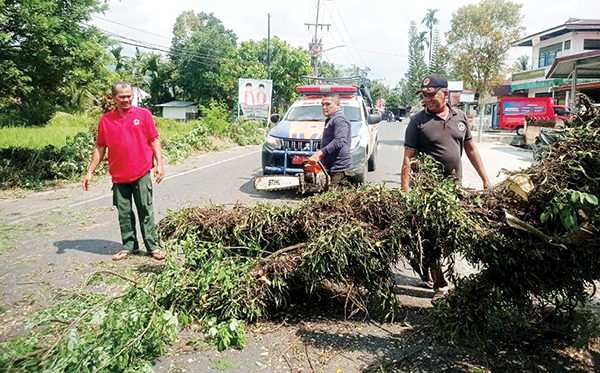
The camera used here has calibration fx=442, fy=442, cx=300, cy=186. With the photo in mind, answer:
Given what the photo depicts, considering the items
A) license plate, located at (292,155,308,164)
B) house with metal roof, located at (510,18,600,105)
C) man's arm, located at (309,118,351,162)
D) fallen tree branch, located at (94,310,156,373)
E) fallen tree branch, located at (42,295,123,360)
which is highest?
house with metal roof, located at (510,18,600,105)

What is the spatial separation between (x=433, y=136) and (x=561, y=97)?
39.9 metres

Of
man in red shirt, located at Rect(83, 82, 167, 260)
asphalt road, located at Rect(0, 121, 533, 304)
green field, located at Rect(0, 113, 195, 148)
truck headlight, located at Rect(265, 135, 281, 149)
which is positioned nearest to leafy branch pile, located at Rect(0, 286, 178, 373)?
asphalt road, located at Rect(0, 121, 533, 304)

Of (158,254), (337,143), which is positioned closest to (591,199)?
(337,143)

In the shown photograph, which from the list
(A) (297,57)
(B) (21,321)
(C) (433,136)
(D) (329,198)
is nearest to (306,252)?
(D) (329,198)

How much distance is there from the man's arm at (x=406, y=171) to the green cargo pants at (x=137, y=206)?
9.39 ft

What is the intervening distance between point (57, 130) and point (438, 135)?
18877 millimetres

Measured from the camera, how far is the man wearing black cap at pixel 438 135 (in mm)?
4016

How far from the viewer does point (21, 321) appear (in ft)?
11.9

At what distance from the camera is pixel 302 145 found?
28.4 ft

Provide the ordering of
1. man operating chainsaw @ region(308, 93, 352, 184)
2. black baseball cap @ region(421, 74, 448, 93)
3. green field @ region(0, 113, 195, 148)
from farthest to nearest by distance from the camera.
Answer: green field @ region(0, 113, 195, 148) → man operating chainsaw @ region(308, 93, 352, 184) → black baseball cap @ region(421, 74, 448, 93)

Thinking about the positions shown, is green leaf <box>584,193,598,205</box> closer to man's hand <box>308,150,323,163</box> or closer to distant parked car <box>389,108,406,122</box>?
man's hand <box>308,150,323,163</box>

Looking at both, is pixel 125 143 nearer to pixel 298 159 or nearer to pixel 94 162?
pixel 94 162

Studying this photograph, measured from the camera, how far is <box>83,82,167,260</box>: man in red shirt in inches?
195

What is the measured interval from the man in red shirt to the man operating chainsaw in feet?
6.49
